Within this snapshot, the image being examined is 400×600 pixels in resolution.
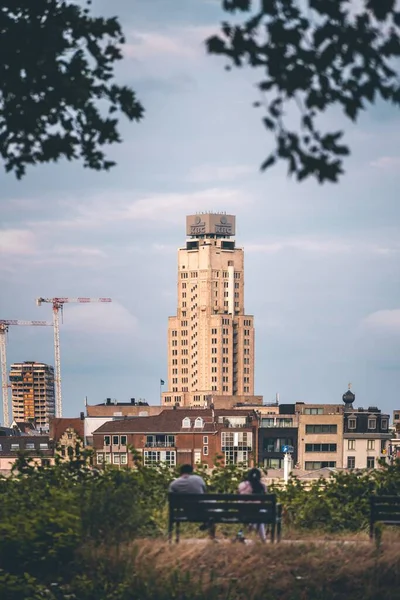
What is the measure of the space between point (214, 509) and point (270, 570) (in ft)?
5.13

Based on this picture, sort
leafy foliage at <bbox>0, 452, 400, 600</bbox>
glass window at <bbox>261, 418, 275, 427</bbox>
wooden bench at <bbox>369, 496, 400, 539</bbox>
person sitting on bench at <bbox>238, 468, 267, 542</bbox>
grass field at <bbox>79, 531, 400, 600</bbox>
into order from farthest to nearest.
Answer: glass window at <bbox>261, 418, 275, 427</bbox> → person sitting on bench at <bbox>238, 468, 267, 542</bbox> → wooden bench at <bbox>369, 496, 400, 539</bbox> → leafy foliage at <bbox>0, 452, 400, 600</bbox> → grass field at <bbox>79, 531, 400, 600</bbox>

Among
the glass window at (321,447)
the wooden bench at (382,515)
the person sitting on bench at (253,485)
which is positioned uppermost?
the person sitting on bench at (253,485)

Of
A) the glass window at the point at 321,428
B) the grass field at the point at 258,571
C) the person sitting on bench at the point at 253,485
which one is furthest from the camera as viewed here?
the glass window at the point at 321,428

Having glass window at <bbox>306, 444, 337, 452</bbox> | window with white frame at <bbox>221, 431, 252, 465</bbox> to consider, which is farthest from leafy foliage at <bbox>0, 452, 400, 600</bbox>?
window with white frame at <bbox>221, 431, 252, 465</bbox>

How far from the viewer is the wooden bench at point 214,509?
26.2 m

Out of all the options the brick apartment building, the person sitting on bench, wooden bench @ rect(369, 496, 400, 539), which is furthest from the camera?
the brick apartment building

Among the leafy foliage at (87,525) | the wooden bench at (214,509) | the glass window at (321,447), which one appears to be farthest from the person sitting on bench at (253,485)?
the glass window at (321,447)

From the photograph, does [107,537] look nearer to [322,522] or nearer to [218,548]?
[218,548]

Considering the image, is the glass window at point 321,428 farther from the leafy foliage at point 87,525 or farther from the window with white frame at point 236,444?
the leafy foliage at point 87,525

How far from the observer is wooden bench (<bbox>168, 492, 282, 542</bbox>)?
85.9ft

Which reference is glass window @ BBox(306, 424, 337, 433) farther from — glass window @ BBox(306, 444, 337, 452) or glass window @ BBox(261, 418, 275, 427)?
glass window @ BBox(261, 418, 275, 427)

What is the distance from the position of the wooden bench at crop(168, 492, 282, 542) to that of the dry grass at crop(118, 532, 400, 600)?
0.45 metres

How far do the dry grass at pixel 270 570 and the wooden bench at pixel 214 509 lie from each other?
449 mm

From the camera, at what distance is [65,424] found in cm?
18025
